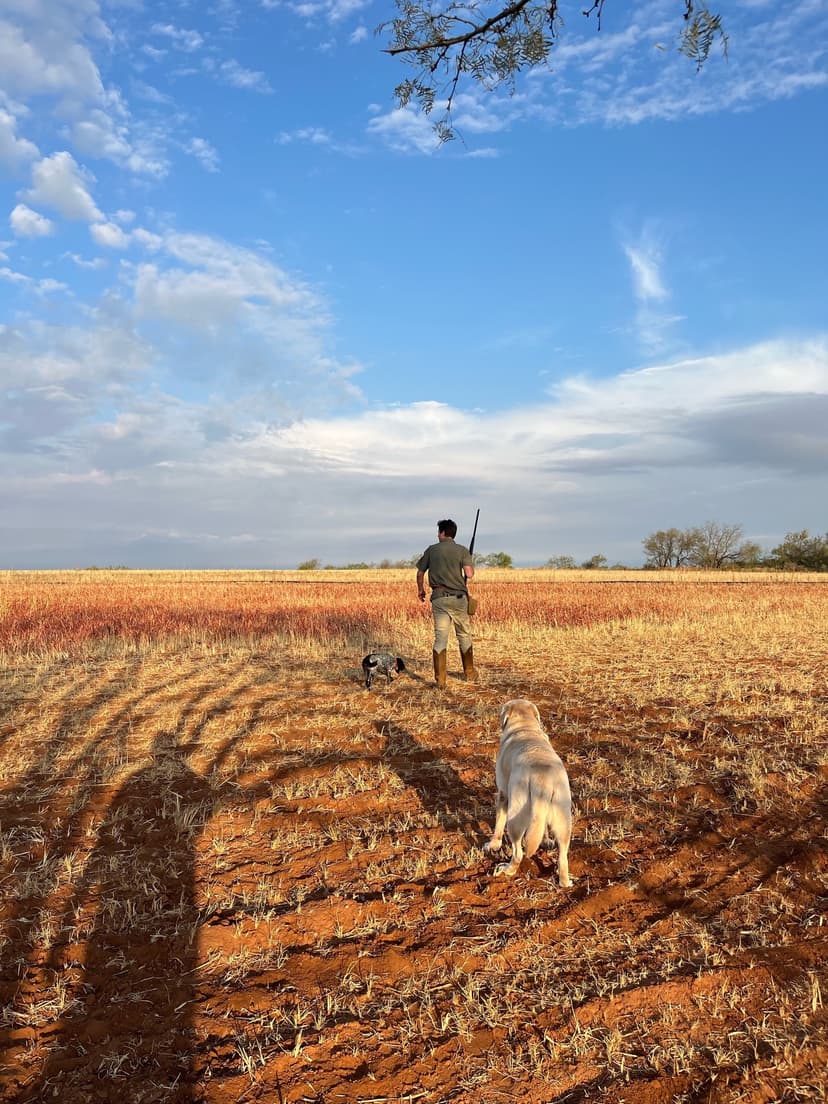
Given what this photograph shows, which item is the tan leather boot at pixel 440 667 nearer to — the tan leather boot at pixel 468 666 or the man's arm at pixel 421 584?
the tan leather boot at pixel 468 666

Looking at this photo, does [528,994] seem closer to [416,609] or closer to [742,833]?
[742,833]

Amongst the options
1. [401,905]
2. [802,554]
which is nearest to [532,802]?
[401,905]

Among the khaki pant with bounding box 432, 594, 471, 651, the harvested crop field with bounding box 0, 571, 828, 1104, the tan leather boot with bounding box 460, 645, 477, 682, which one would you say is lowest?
the harvested crop field with bounding box 0, 571, 828, 1104

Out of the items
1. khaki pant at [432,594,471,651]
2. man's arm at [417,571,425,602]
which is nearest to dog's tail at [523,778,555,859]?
man's arm at [417,571,425,602]

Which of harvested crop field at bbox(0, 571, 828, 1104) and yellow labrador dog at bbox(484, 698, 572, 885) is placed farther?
yellow labrador dog at bbox(484, 698, 572, 885)

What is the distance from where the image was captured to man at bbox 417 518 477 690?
389 inches

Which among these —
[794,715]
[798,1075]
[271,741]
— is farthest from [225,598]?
[798,1075]

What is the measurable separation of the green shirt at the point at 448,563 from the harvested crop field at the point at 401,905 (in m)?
1.70

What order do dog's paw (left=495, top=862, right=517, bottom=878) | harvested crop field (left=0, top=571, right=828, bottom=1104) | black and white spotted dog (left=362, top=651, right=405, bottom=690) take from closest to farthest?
harvested crop field (left=0, top=571, right=828, bottom=1104) < dog's paw (left=495, top=862, right=517, bottom=878) < black and white spotted dog (left=362, top=651, right=405, bottom=690)

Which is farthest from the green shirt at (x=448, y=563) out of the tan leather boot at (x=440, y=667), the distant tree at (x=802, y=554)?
the distant tree at (x=802, y=554)

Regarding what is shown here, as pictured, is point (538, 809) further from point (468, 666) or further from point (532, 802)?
point (468, 666)

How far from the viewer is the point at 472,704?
29.1 feet

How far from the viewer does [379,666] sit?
984cm

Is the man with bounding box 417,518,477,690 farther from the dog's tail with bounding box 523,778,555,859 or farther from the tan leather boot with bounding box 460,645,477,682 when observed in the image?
the dog's tail with bounding box 523,778,555,859
